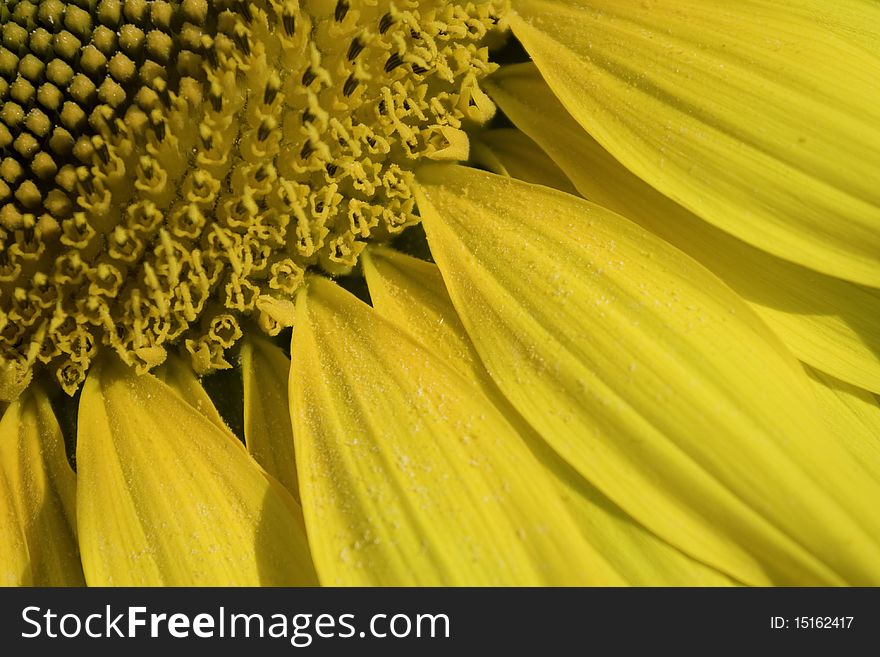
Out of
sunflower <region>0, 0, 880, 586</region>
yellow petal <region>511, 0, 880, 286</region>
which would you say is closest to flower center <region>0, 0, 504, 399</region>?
sunflower <region>0, 0, 880, 586</region>

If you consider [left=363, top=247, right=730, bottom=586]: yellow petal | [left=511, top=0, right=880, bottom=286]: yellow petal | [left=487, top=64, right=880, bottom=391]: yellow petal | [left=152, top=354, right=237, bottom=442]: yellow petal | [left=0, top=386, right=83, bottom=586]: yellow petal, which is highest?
[left=511, top=0, right=880, bottom=286]: yellow petal

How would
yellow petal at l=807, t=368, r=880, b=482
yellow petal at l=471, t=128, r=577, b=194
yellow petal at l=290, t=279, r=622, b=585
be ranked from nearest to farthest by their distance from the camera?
yellow petal at l=290, t=279, r=622, b=585 → yellow petal at l=807, t=368, r=880, b=482 → yellow petal at l=471, t=128, r=577, b=194

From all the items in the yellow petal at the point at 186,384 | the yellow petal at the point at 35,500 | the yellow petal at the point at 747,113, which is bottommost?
the yellow petal at the point at 35,500

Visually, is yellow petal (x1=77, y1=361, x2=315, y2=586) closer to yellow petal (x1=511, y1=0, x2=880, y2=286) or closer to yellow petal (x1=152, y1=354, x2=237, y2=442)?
yellow petal (x1=152, y1=354, x2=237, y2=442)

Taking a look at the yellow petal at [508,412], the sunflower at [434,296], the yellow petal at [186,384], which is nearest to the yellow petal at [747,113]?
the sunflower at [434,296]

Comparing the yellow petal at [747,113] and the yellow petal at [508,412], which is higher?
the yellow petal at [747,113]

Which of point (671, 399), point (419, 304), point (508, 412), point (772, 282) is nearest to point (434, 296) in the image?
point (419, 304)

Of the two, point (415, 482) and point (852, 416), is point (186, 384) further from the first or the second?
point (852, 416)

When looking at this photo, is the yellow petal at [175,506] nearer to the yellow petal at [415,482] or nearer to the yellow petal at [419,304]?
the yellow petal at [415,482]
